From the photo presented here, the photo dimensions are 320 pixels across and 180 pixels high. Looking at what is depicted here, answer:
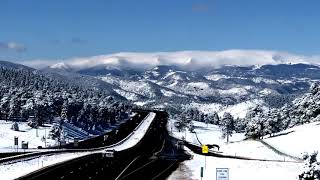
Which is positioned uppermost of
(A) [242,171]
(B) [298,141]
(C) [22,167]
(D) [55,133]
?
(B) [298,141]

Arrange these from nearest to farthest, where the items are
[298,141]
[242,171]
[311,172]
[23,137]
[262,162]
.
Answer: [311,172], [242,171], [262,162], [298,141], [23,137]

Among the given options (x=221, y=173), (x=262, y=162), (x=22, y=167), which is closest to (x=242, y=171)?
(x=262, y=162)

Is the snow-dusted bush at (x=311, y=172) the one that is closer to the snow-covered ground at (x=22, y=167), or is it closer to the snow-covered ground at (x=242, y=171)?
the snow-covered ground at (x=242, y=171)

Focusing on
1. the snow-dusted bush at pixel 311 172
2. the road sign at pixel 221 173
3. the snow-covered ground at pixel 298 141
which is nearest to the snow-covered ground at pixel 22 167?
the road sign at pixel 221 173

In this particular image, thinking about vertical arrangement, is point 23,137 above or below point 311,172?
below

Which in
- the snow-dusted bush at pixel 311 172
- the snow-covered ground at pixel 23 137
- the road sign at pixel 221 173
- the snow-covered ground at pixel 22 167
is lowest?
the snow-covered ground at pixel 23 137

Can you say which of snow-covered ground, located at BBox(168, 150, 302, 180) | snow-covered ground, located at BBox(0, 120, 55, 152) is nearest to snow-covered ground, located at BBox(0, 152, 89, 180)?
A: snow-covered ground, located at BBox(168, 150, 302, 180)

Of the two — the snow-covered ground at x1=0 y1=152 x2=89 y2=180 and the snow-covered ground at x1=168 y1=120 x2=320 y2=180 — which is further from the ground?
the snow-covered ground at x1=0 y1=152 x2=89 y2=180

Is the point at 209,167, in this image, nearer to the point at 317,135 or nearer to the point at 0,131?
the point at 317,135

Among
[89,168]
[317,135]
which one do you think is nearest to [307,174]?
[89,168]

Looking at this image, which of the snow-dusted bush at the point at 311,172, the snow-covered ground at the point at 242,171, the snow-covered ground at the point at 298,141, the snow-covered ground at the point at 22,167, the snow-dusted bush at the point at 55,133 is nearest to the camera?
the snow-dusted bush at the point at 311,172

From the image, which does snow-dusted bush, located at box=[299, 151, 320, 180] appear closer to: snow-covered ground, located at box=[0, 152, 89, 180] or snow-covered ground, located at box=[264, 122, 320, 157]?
snow-covered ground, located at box=[0, 152, 89, 180]

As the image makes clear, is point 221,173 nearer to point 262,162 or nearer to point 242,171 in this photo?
point 242,171

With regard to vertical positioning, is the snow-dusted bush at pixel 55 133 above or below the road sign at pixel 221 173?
below
